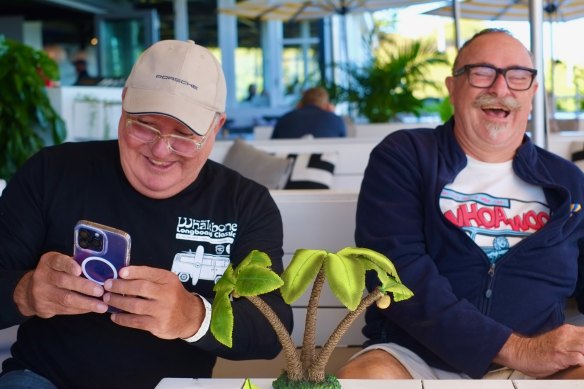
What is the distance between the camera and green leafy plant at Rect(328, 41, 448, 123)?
26.4 feet

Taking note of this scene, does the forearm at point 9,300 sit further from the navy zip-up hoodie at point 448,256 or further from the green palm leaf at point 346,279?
the navy zip-up hoodie at point 448,256

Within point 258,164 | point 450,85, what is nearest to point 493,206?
point 450,85

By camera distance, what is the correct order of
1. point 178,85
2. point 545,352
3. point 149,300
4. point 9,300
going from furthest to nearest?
point 545,352 < point 178,85 < point 9,300 < point 149,300

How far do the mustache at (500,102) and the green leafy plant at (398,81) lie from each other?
18.9 feet

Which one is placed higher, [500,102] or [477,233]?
[500,102]

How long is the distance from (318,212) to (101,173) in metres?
0.88

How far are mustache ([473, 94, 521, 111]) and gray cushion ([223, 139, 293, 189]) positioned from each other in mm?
1982

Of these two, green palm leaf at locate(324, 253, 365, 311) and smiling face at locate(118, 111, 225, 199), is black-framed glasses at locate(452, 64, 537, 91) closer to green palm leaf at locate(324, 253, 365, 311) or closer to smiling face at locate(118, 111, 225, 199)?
smiling face at locate(118, 111, 225, 199)

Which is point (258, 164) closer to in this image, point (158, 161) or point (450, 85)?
point (450, 85)

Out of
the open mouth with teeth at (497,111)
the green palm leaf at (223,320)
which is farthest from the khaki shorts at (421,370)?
the green palm leaf at (223,320)

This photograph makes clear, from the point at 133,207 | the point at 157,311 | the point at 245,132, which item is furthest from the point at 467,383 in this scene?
the point at 245,132

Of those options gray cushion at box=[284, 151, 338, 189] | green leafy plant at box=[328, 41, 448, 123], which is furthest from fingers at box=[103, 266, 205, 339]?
green leafy plant at box=[328, 41, 448, 123]

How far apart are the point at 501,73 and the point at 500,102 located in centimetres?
9

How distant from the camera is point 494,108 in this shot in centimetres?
228
